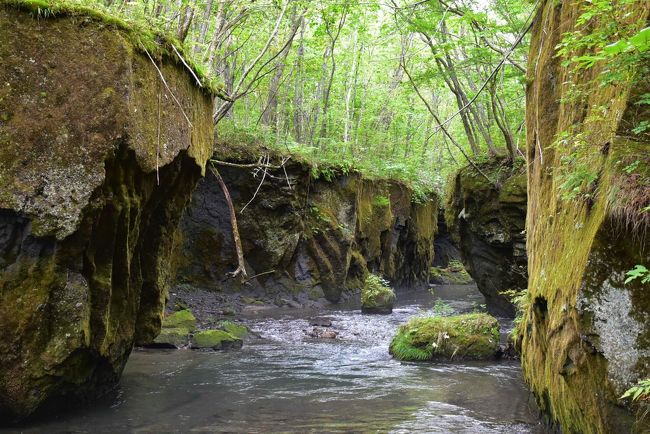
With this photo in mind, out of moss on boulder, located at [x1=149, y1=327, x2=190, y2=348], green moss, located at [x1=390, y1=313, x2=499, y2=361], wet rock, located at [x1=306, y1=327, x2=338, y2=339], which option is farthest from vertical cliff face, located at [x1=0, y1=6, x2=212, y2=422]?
wet rock, located at [x1=306, y1=327, x2=338, y2=339]

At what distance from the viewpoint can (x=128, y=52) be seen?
5.51m

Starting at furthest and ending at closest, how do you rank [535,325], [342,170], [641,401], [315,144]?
A: 1. [315,144]
2. [342,170]
3. [535,325]
4. [641,401]

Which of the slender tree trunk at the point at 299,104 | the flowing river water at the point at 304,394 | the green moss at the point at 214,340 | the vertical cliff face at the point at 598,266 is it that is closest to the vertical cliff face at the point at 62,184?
the flowing river water at the point at 304,394

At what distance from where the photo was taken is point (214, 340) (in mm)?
10680

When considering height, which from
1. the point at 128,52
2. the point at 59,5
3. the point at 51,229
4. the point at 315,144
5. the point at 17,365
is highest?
the point at 315,144

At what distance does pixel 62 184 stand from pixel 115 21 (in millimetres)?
1727

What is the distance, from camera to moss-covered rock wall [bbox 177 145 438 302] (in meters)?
15.6

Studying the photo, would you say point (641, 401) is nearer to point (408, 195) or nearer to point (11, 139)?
point (11, 139)

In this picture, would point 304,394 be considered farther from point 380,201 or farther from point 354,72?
point 354,72

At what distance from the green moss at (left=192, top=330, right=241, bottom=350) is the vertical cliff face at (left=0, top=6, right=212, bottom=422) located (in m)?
4.60

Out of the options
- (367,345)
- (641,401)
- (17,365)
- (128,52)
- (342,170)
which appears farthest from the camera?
(342,170)

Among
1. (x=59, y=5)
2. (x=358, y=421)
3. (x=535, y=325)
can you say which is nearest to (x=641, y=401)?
(x=535, y=325)

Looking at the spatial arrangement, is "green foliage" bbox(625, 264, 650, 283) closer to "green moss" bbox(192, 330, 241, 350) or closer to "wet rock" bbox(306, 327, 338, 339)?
"green moss" bbox(192, 330, 241, 350)

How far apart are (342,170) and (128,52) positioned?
13886 millimetres
